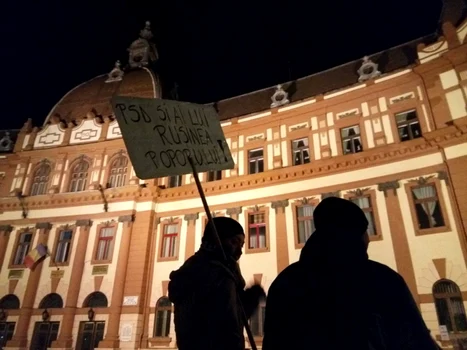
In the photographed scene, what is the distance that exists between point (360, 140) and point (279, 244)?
22.8 feet

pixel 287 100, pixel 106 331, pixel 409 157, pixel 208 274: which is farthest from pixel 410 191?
pixel 106 331

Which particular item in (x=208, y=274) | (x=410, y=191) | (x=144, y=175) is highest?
(x=410, y=191)

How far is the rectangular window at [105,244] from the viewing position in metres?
20.0

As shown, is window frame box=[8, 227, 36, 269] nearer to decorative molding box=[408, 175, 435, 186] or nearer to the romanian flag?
the romanian flag

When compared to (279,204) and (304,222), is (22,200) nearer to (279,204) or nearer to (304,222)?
(279,204)

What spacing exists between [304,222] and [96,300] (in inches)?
508

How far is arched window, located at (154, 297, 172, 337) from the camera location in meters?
17.5

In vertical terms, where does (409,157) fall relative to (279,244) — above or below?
above

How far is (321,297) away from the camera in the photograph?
2.00 meters

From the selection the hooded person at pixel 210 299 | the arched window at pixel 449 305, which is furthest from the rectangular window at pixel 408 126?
the hooded person at pixel 210 299

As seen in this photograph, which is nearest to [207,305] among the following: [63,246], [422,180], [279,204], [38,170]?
[422,180]

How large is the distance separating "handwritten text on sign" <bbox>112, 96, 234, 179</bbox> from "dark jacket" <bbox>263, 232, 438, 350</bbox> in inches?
68.5

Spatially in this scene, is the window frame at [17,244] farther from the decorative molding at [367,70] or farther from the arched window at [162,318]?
the decorative molding at [367,70]

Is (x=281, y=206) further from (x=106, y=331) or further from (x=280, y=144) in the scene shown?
(x=106, y=331)
